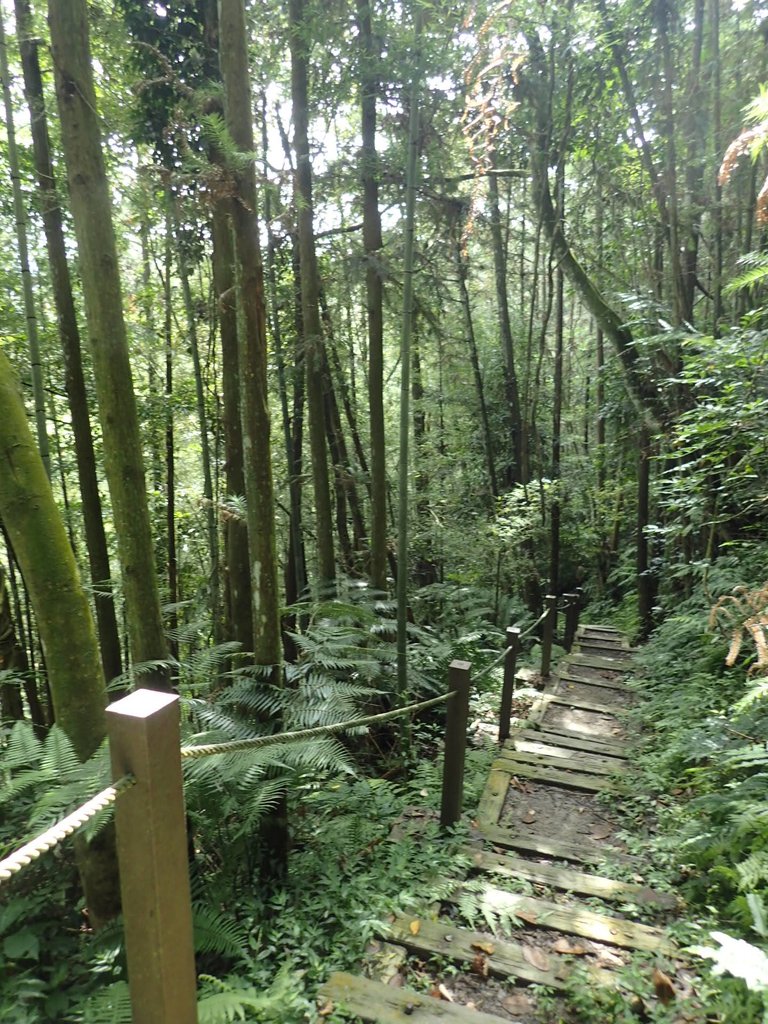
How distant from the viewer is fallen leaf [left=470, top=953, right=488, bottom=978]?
7.72 feet

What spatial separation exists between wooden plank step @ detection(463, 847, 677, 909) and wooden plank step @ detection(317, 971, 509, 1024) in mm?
978

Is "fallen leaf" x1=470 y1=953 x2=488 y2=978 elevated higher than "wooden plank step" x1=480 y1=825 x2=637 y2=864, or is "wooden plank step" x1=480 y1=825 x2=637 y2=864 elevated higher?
"fallen leaf" x1=470 y1=953 x2=488 y2=978

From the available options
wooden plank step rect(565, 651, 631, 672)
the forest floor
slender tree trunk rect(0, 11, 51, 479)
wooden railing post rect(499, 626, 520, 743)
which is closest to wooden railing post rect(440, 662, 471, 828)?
the forest floor

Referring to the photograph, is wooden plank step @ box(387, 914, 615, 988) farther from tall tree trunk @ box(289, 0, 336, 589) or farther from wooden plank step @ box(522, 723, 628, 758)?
tall tree trunk @ box(289, 0, 336, 589)

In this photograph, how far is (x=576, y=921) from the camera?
266cm

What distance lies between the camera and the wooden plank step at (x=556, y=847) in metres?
3.29

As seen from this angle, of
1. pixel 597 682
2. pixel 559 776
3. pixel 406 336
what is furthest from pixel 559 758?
pixel 406 336

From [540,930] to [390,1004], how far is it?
892 millimetres

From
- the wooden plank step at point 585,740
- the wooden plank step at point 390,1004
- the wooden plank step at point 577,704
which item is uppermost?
the wooden plank step at point 390,1004

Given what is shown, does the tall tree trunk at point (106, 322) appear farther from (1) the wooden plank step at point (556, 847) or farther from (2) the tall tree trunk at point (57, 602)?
(1) the wooden plank step at point (556, 847)

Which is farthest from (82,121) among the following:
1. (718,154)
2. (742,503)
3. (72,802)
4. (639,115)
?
(639,115)

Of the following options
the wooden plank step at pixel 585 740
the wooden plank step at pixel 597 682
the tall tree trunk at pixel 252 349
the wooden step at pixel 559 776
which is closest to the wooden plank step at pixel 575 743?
the wooden plank step at pixel 585 740

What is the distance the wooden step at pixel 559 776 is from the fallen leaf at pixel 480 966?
2001mm

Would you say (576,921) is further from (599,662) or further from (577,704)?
(599,662)
